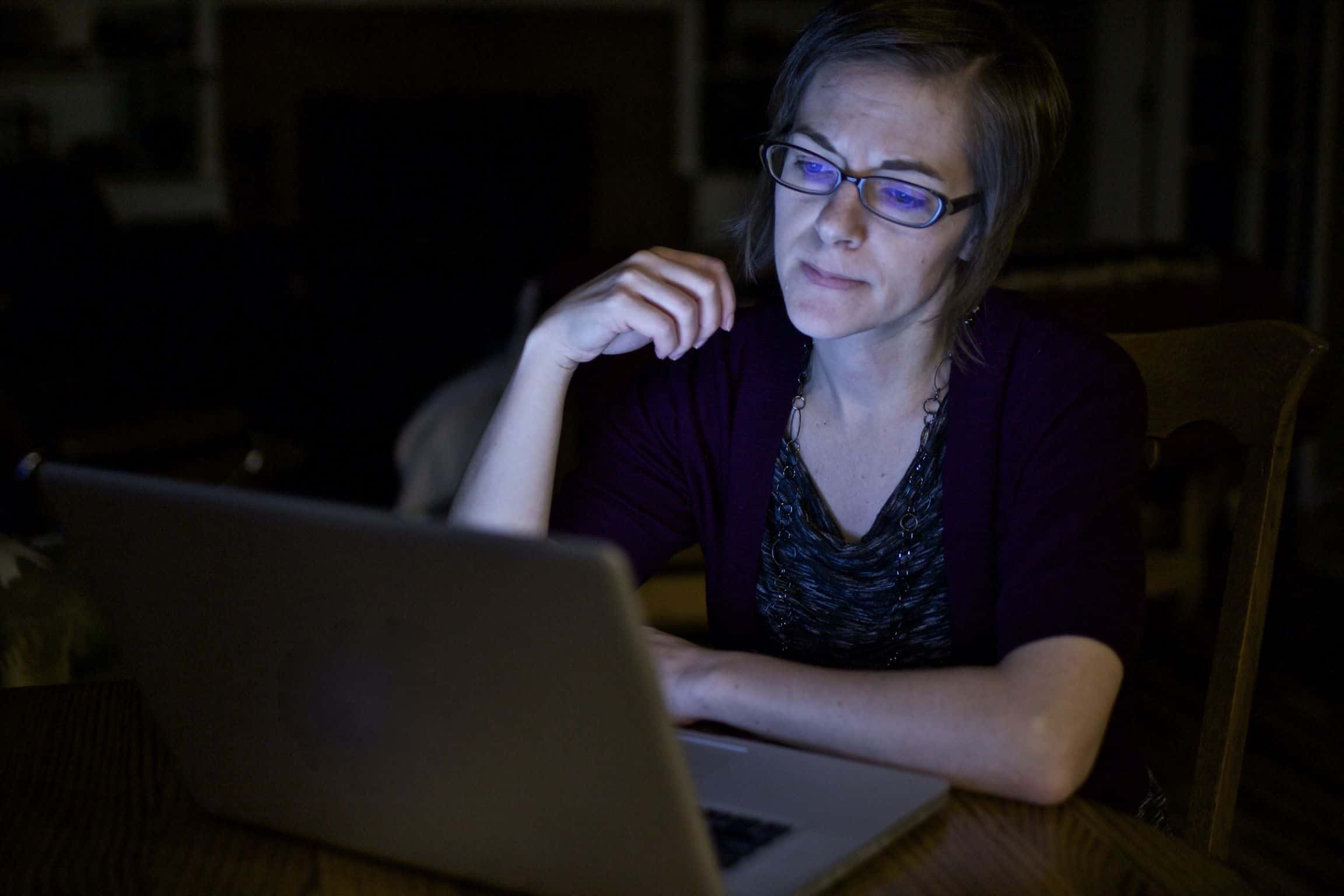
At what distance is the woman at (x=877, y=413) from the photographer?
100cm

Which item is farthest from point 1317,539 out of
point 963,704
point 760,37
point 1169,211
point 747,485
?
point 963,704

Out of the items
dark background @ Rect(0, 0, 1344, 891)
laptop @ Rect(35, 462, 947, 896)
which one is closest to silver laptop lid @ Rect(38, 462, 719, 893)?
laptop @ Rect(35, 462, 947, 896)

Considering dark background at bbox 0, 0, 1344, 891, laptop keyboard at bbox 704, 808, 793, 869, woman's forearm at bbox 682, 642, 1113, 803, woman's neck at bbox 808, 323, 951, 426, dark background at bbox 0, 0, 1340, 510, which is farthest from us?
dark background at bbox 0, 0, 1340, 510

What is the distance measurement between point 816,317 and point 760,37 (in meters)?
4.91

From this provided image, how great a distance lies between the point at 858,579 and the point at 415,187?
458cm

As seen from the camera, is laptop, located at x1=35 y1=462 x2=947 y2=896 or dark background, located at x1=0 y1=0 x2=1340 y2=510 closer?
laptop, located at x1=35 y1=462 x2=947 y2=896

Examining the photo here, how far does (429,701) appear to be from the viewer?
0.59 meters

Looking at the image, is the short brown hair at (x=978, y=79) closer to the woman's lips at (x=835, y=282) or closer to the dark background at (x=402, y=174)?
the woman's lips at (x=835, y=282)

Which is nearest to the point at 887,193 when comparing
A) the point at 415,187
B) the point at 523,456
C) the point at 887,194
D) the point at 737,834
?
the point at 887,194

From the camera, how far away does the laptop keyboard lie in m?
0.66

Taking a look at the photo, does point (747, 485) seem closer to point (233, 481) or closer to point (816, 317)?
point (816, 317)

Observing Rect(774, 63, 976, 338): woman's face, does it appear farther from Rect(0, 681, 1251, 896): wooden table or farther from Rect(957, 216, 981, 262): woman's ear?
Rect(0, 681, 1251, 896): wooden table

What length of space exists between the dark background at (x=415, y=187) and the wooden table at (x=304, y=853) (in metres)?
2.62

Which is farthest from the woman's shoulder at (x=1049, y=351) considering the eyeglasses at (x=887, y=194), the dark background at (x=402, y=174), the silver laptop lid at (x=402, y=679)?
the dark background at (x=402, y=174)
